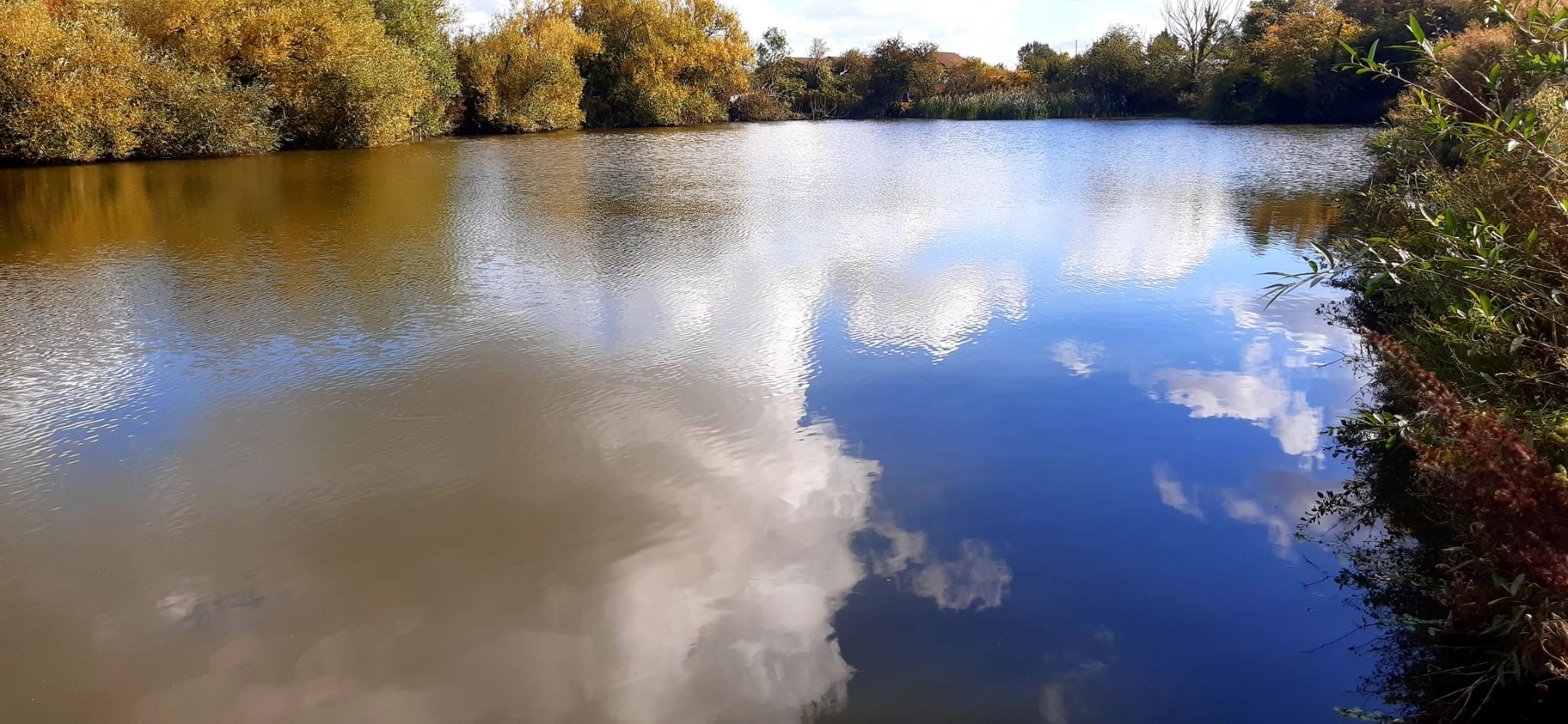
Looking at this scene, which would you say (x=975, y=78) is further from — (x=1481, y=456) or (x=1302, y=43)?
(x=1481, y=456)

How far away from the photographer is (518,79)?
28.5 meters

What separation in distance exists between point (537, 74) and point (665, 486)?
27.4m

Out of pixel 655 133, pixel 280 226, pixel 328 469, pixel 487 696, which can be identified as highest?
pixel 655 133

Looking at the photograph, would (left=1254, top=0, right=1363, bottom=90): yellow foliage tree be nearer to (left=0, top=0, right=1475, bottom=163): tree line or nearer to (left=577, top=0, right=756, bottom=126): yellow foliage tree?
(left=0, top=0, right=1475, bottom=163): tree line

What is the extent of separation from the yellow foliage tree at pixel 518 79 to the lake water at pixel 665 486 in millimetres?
20264

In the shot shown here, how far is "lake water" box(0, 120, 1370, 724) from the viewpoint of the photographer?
2.87 m

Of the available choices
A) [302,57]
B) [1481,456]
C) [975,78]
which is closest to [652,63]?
[302,57]

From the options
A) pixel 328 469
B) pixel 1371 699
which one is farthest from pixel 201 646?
pixel 1371 699

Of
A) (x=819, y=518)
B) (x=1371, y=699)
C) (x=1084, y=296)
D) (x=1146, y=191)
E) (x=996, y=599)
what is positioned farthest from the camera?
(x=1146, y=191)

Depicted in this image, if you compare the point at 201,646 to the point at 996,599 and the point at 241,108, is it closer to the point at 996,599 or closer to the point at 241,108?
the point at 996,599

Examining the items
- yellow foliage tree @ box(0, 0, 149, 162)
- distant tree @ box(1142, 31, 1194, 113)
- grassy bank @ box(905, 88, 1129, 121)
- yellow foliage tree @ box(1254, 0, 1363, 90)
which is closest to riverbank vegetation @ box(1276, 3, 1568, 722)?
yellow foliage tree @ box(0, 0, 149, 162)

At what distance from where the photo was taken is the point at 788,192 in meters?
13.5

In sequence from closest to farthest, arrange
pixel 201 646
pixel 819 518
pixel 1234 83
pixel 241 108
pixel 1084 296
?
pixel 201 646
pixel 819 518
pixel 1084 296
pixel 241 108
pixel 1234 83

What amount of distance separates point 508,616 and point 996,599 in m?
1.65
